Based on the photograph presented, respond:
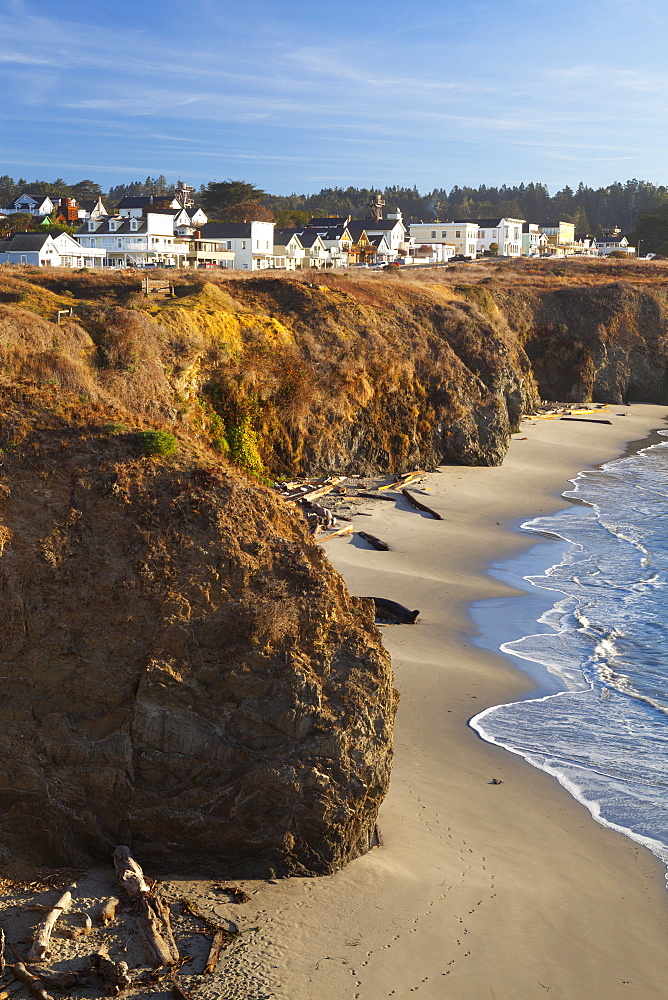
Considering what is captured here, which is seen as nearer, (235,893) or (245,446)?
(235,893)

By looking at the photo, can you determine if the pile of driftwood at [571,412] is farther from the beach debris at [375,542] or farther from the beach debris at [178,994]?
the beach debris at [178,994]

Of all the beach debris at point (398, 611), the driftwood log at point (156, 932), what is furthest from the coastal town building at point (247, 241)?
the driftwood log at point (156, 932)

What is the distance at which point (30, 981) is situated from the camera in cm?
734

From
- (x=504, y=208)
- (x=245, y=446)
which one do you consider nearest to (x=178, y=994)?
(x=245, y=446)

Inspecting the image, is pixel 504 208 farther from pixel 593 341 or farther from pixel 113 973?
pixel 113 973

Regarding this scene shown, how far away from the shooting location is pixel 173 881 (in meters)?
9.02

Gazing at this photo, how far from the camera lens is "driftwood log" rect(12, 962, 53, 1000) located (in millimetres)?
7277

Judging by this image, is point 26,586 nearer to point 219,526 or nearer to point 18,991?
point 219,526

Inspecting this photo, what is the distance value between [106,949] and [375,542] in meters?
14.4

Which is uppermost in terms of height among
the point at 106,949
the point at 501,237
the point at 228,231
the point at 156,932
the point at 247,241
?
the point at 501,237

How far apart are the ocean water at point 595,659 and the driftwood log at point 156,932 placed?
5717 mm

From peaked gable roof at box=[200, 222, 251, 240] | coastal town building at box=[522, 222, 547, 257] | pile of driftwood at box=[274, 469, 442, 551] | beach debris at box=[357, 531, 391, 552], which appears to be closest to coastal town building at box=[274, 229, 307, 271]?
peaked gable roof at box=[200, 222, 251, 240]

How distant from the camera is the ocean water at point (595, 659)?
38.5 ft

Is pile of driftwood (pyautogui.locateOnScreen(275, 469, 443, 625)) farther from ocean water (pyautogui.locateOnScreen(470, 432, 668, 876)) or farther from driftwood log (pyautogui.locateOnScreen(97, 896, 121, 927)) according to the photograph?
driftwood log (pyautogui.locateOnScreen(97, 896, 121, 927))
